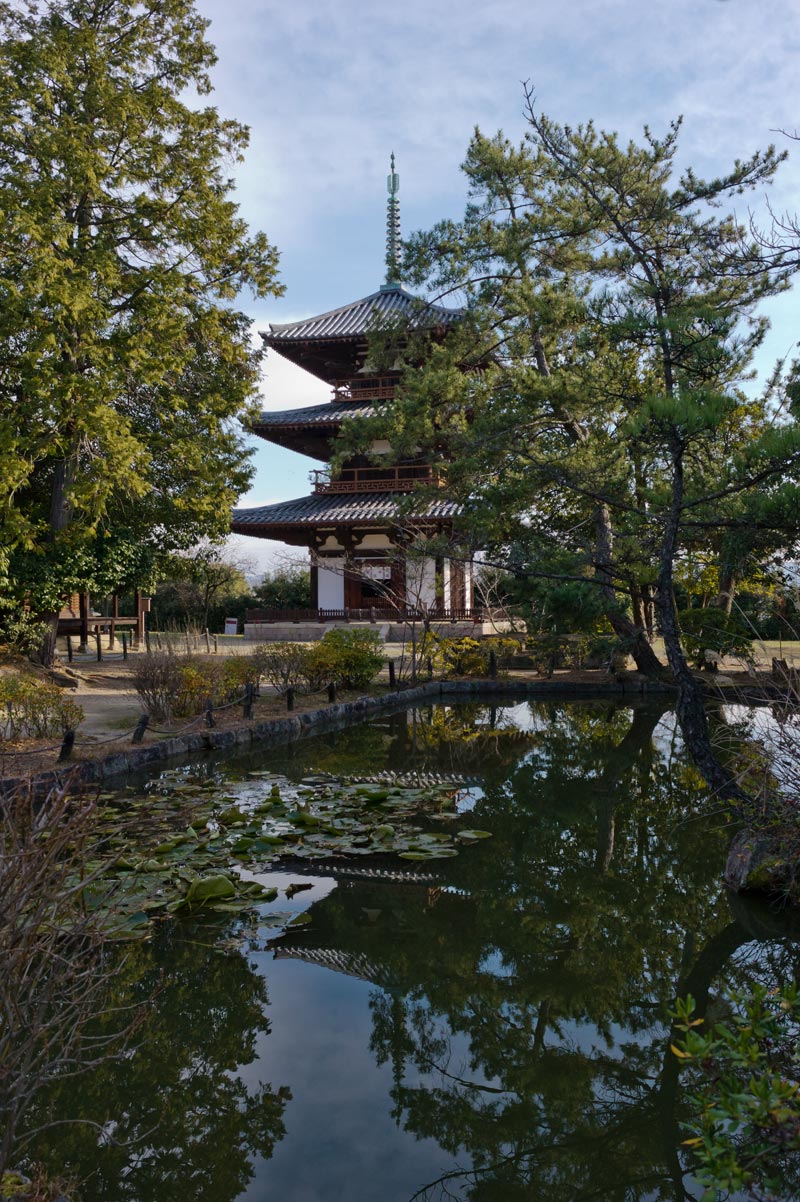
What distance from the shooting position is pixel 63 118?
12.5 meters

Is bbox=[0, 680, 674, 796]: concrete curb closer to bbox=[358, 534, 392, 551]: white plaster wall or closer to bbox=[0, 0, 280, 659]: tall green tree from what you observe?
bbox=[0, 0, 280, 659]: tall green tree

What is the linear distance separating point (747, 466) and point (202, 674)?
23.7ft

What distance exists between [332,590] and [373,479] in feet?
10.7

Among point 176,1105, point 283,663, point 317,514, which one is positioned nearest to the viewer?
point 176,1105

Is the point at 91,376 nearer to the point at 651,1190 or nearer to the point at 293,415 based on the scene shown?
the point at 293,415

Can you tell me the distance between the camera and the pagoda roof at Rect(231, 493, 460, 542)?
21.2 meters

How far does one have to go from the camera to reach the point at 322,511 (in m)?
22.3

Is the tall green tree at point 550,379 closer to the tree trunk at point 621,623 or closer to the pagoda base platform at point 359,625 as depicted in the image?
the tree trunk at point 621,623

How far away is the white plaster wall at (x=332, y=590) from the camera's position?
23125 millimetres

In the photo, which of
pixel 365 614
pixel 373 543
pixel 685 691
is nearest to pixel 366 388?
pixel 373 543

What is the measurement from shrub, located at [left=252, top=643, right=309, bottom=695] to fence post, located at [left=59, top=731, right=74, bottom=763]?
15.5 feet

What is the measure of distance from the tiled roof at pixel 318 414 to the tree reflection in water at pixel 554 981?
16859mm

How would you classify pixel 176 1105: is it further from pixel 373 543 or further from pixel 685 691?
pixel 373 543

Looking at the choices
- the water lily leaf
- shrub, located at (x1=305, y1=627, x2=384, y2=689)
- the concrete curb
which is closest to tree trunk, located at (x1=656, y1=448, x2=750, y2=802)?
the water lily leaf
